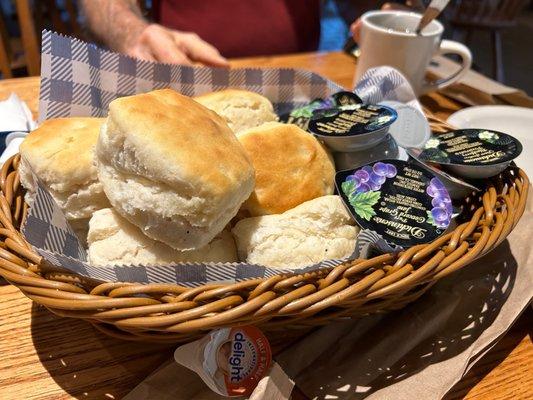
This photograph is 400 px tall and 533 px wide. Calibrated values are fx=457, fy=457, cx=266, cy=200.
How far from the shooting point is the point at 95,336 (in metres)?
0.60

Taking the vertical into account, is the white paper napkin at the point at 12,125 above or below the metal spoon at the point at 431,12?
below

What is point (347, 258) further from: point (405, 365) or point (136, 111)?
point (136, 111)

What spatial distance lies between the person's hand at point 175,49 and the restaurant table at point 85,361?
2.13 ft

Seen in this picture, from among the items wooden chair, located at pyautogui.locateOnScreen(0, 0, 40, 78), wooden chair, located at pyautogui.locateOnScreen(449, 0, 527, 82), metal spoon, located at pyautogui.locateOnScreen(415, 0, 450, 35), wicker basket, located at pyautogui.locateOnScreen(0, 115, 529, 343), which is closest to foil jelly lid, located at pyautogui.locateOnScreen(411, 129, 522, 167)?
wicker basket, located at pyautogui.locateOnScreen(0, 115, 529, 343)

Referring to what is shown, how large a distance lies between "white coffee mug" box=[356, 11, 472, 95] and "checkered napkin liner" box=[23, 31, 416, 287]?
0.14m

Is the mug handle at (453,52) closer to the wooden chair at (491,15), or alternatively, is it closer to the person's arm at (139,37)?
the person's arm at (139,37)

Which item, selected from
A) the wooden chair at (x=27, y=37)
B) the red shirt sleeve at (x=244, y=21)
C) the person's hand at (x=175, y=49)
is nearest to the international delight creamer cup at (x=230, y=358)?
the person's hand at (x=175, y=49)

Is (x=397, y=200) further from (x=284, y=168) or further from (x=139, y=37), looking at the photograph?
(x=139, y=37)

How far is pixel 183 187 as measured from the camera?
51cm

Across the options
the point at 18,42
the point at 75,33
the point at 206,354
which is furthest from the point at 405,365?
the point at 18,42

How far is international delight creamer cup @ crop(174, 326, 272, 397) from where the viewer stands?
49 cm

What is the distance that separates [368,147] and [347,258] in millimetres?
263

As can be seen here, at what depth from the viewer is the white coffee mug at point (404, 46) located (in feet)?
3.40

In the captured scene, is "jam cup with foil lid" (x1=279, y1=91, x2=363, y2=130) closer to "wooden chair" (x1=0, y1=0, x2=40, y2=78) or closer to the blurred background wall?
the blurred background wall
